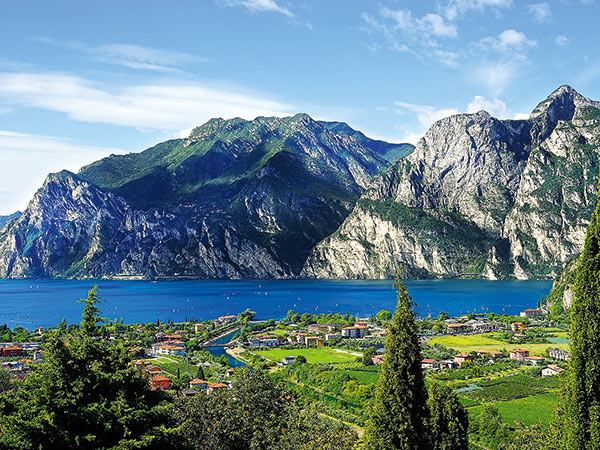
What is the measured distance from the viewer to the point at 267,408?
94.5 ft

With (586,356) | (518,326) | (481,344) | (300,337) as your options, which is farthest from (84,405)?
(518,326)

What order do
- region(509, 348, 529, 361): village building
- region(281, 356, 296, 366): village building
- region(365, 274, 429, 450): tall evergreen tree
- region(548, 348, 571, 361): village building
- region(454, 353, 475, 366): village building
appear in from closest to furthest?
region(365, 274, 429, 450): tall evergreen tree, region(454, 353, 475, 366): village building, region(548, 348, 571, 361): village building, region(509, 348, 529, 361): village building, region(281, 356, 296, 366): village building

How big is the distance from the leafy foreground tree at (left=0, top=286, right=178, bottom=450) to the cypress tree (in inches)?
396

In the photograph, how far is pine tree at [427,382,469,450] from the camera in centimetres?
2358

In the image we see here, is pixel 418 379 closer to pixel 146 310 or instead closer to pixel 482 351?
pixel 482 351

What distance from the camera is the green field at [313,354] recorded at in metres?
73.6

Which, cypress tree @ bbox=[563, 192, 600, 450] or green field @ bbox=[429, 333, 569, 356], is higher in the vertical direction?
cypress tree @ bbox=[563, 192, 600, 450]

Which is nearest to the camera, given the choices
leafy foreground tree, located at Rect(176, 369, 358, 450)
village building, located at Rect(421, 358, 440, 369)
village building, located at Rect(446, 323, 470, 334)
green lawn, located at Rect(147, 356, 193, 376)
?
leafy foreground tree, located at Rect(176, 369, 358, 450)

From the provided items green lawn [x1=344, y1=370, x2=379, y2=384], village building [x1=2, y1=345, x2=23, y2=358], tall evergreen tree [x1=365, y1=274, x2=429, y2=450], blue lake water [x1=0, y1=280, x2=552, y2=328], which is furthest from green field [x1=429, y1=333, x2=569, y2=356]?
tall evergreen tree [x1=365, y1=274, x2=429, y2=450]

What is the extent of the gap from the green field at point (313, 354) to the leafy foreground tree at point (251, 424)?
43.4 m

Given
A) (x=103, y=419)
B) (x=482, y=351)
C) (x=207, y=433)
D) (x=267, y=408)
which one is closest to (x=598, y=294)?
(x=103, y=419)

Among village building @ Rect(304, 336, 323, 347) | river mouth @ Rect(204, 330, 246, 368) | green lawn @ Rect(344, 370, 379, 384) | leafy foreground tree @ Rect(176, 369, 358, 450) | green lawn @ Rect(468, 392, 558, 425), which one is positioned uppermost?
leafy foreground tree @ Rect(176, 369, 358, 450)

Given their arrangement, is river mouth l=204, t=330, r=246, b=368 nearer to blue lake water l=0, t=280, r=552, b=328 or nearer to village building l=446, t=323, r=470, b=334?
blue lake water l=0, t=280, r=552, b=328

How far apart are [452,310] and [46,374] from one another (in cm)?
12606
